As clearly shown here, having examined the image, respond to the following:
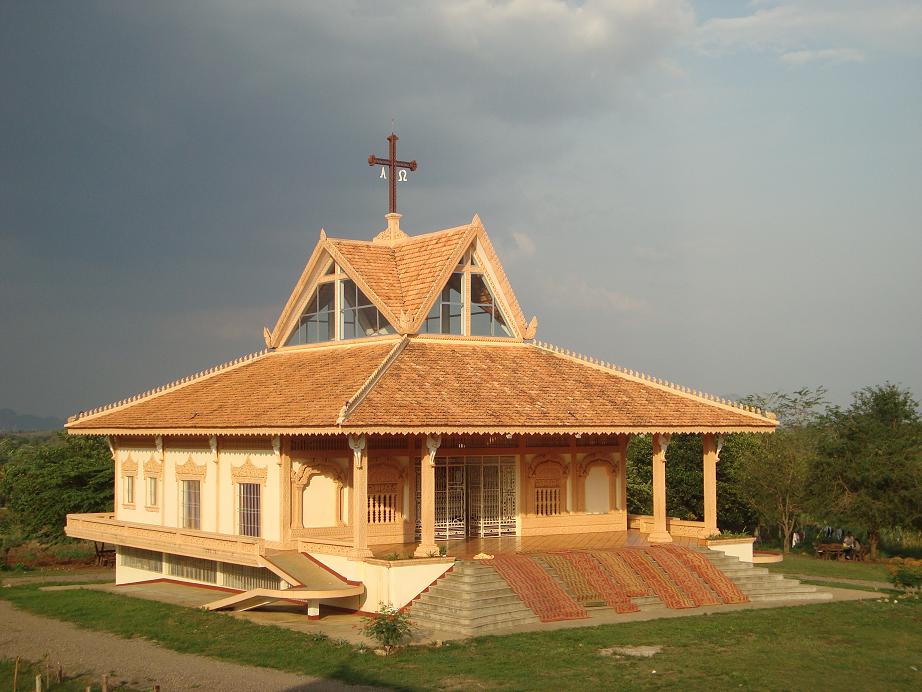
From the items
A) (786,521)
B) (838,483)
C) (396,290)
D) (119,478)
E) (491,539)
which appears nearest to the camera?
(491,539)

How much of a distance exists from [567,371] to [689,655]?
11280mm

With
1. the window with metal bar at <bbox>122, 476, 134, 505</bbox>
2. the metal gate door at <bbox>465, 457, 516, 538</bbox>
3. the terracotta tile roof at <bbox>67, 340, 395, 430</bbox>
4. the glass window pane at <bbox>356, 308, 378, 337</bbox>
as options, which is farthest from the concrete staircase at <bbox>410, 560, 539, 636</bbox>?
the window with metal bar at <bbox>122, 476, 134, 505</bbox>

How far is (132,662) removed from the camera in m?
20.2

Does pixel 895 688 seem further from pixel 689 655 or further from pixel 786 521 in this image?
pixel 786 521

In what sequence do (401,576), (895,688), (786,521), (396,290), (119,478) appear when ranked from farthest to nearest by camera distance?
(786,521) < (119,478) < (396,290) < (401,576) < (895,688)

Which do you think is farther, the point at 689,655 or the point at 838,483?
the point at 838,483

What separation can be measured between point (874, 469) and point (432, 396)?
1879 centimetres

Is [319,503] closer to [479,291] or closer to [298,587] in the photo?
[298,587]

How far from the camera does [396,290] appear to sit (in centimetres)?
2964

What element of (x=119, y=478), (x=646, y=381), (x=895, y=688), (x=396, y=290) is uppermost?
(x=396, y=290)

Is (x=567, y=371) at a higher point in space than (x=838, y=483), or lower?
higher

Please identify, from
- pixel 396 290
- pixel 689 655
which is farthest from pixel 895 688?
pixel 396 290

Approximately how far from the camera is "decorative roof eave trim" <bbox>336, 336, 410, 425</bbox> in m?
22.8

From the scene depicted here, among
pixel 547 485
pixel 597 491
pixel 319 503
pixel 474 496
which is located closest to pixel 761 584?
pixel 597 491
